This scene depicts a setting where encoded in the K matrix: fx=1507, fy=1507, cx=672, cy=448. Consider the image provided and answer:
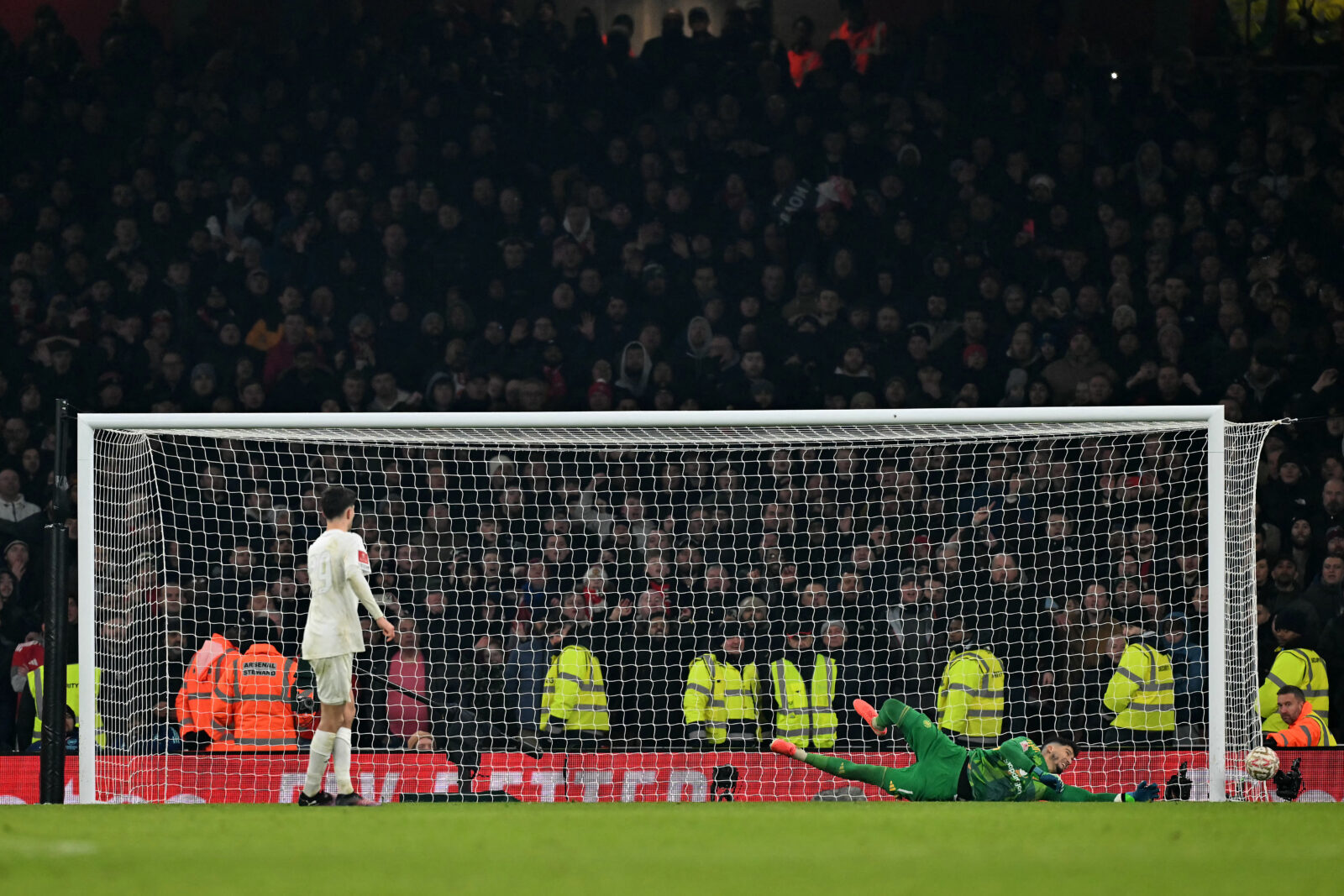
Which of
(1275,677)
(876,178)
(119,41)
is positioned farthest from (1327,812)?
(119,41)

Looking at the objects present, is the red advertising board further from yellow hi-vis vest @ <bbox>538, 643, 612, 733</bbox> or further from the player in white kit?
the player in white kit

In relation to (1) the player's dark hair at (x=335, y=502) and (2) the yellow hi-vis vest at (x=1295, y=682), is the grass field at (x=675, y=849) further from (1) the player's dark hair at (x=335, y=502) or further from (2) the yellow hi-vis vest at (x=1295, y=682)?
(2) the yellow hi-vis vest at (x=1295, y=682)

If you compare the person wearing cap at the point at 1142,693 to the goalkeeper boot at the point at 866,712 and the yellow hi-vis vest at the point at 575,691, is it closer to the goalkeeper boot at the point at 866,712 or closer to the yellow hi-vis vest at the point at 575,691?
the goalkeeper boot at the point at 866,712

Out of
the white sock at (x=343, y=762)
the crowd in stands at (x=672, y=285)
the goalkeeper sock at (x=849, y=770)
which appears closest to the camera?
the white sock at (x=343, y=762)

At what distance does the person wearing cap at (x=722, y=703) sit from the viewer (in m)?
7.82

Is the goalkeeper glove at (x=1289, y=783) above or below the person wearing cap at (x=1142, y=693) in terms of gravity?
below

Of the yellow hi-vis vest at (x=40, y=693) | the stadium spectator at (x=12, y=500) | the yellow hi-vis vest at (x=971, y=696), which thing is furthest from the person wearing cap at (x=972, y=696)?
the stadium spectator at (x=12, y=500)

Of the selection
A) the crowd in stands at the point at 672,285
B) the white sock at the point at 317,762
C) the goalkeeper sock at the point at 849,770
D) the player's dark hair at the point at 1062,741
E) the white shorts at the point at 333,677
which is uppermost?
the crowd in stands at the point at 672,285

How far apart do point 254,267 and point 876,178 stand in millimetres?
4751

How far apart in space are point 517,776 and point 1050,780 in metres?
2.63

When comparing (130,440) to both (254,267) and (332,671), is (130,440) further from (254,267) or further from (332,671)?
(254,267)

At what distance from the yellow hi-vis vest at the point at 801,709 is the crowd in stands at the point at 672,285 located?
0.70 meters

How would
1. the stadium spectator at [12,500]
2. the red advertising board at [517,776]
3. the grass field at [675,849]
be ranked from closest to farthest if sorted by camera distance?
the grass field at [675,849] → the red advertising board at [517,776] → the stadium spectator at [12,500]

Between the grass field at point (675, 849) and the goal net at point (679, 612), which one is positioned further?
the goal net at point (679, 612)
